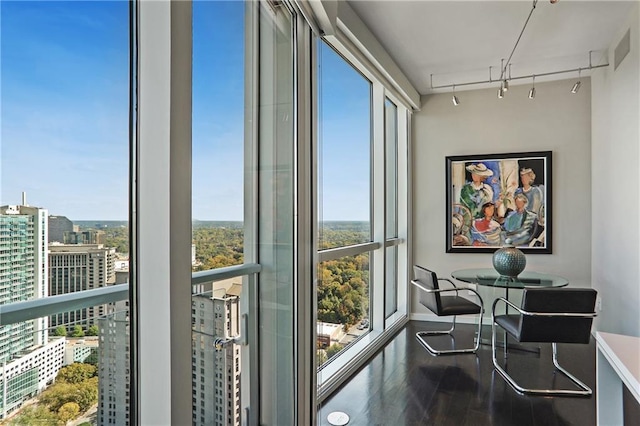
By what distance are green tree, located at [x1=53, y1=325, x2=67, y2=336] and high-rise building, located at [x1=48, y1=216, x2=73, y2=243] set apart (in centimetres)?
20

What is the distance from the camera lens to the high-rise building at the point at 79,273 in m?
0.91

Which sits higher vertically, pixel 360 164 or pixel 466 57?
pixel 466 57

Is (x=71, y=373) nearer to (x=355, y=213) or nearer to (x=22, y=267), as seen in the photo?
(x=22, y=267)

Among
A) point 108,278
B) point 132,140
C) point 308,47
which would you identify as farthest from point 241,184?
point 308,47

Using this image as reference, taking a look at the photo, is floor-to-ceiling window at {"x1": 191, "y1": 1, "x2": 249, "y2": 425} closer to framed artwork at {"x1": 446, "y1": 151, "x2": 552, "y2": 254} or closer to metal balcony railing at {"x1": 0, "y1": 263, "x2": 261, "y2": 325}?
metal balcony railing at {"x1": 0, "y1": 263, "x2": 261, "y2": 325}

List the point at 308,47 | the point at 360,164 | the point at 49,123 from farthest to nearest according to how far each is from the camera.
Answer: the point at 360,164
the point at 308,47
the point at 49,123

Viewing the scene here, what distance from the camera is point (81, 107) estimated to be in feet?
3.14

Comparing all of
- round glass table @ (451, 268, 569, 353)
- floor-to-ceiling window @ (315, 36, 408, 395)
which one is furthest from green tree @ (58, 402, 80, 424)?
round glass table @ (451, 268, 569, 353)

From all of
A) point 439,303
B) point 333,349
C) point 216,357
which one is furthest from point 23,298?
point 439,303

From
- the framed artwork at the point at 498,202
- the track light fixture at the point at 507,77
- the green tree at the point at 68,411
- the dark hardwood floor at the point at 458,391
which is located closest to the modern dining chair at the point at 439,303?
the dark hardwood floor at the point at 458,391

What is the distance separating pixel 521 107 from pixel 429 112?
3.38 ft

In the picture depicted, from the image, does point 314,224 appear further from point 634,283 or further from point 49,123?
point 634,283

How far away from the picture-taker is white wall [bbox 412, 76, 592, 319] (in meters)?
4.41

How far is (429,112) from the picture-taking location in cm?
497
